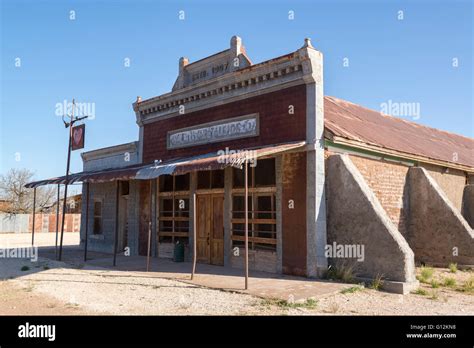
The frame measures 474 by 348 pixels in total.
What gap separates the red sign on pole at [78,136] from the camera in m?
14.7

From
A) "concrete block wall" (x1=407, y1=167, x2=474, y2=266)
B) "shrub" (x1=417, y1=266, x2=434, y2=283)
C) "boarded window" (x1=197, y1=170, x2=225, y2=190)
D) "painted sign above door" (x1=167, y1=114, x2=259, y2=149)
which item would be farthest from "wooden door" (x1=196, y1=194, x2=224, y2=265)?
"concrete block wall" (x1=407, y1=167, x2=474, y2=266)

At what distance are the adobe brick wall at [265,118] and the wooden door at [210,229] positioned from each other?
1652 mm

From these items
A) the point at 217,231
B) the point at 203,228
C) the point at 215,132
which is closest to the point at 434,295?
the point at 217,231

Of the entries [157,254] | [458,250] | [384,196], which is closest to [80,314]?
[157,254]

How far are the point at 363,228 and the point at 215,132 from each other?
560cm

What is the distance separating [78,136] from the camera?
14.8m

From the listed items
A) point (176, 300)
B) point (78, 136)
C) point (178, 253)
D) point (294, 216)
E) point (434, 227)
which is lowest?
point (176, 300)

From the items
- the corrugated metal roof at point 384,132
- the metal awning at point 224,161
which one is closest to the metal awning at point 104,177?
the metal awning at point 224,161

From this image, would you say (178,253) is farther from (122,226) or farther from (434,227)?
(434,227)

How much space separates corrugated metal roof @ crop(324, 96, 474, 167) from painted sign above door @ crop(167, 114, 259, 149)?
2.24 meters

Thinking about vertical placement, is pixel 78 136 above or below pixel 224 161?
above
